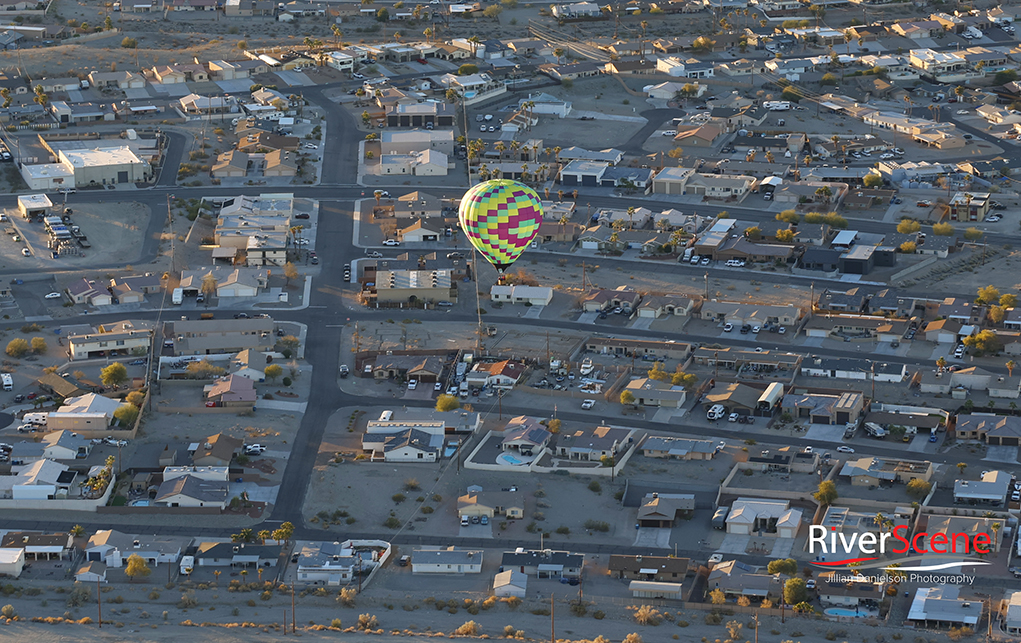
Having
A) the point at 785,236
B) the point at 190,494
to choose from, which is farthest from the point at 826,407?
the point at 190,494

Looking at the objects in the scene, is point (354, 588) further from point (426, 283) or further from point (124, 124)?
point (124, 124)

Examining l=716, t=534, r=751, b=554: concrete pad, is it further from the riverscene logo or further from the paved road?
the paved road

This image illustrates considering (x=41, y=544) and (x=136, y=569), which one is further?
(x=41, y=544)

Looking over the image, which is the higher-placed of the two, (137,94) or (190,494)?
(190,494)

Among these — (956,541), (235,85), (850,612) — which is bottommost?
(235,85)

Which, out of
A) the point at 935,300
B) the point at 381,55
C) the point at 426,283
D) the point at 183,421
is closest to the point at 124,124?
the point at 381,55

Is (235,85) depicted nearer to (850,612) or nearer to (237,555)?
(237,555)

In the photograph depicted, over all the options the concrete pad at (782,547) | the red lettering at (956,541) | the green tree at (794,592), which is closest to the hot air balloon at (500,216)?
the concrete pad at (782,547)
